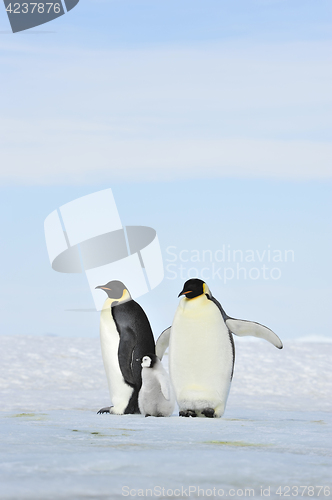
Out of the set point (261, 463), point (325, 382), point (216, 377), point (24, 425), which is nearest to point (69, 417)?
point (24, 425)

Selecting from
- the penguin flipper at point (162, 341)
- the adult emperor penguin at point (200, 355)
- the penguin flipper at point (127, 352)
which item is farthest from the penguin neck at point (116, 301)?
the adult emperor penguin at point (200, 355)

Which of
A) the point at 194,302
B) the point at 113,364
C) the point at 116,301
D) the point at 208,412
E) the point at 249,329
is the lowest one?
the point at 208,412

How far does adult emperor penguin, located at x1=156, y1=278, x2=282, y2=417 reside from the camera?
4547mm

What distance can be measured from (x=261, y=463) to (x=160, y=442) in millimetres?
698

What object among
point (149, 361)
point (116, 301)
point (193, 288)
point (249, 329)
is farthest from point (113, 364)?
point (249, 329)

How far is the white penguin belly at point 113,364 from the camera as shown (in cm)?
483

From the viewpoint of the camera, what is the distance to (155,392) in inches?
180

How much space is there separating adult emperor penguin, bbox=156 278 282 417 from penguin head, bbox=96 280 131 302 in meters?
0.58

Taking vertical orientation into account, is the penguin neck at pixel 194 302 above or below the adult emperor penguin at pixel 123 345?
above

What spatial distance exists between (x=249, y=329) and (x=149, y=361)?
833 mm

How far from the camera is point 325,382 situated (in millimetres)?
7887

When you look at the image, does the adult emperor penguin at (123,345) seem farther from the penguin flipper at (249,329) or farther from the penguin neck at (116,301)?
the penguin flipper at (249,329)

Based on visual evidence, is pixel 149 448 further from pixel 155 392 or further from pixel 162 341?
pixel 162 341

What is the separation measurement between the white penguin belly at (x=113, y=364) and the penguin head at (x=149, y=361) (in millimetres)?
321
